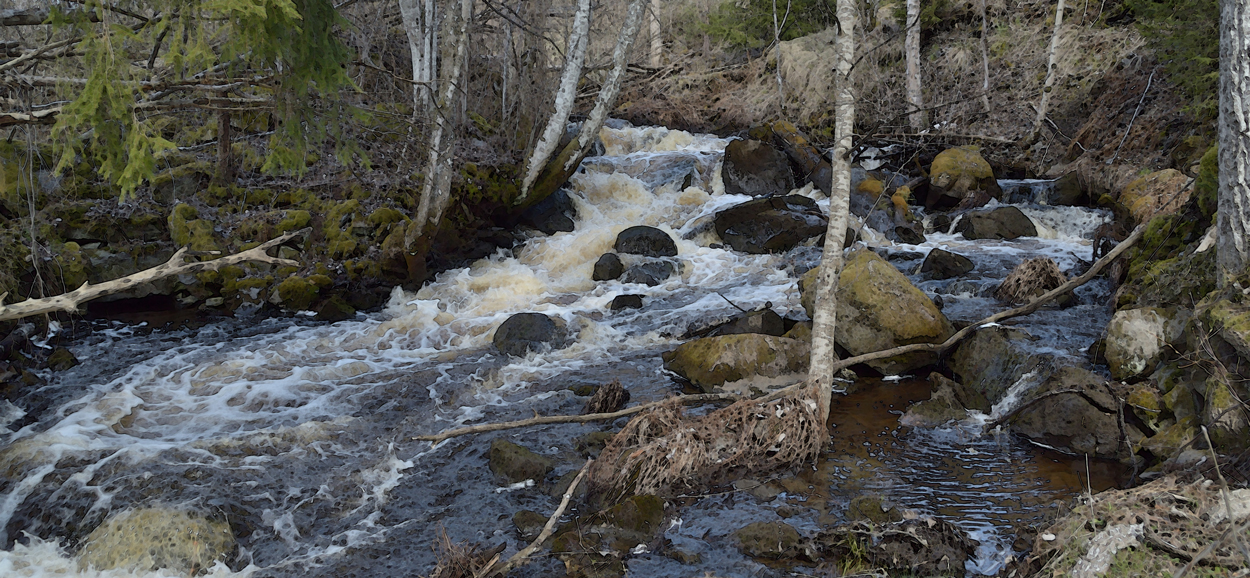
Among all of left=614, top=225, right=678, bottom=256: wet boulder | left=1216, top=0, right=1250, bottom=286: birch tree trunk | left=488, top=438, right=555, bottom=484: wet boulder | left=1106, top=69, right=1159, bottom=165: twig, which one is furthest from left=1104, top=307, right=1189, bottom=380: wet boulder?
left=1106, top=69, right=1159, bottom=165: twig

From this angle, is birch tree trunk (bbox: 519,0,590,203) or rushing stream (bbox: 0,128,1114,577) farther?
birch tree trunk (bbox: 519,0,590,203)

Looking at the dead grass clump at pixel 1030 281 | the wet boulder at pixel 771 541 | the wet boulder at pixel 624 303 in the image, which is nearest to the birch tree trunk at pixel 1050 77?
the dead grass clump at pixel 1030 281

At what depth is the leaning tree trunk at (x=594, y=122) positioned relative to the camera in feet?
41.1

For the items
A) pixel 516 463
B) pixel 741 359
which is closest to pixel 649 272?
pixel 741 359

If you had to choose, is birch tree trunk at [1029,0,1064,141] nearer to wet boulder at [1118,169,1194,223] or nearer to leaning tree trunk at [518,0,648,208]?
wet boulder at [1118,169,1194,223]

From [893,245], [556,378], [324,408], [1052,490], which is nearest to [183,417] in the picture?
[324,408]

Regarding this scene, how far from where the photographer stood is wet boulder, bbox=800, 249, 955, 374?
805cm

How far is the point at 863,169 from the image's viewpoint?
52.3 ft

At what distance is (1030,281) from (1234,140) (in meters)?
4.83

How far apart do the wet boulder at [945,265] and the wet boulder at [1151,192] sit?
2.36m

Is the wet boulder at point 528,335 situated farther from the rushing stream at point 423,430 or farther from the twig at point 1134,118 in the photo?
the twig at point 1134,118

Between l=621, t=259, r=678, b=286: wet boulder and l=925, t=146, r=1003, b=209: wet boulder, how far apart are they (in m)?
5.97

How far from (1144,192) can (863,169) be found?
5.63 metres

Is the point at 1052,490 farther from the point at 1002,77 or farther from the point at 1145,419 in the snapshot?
the point at 1002,77
